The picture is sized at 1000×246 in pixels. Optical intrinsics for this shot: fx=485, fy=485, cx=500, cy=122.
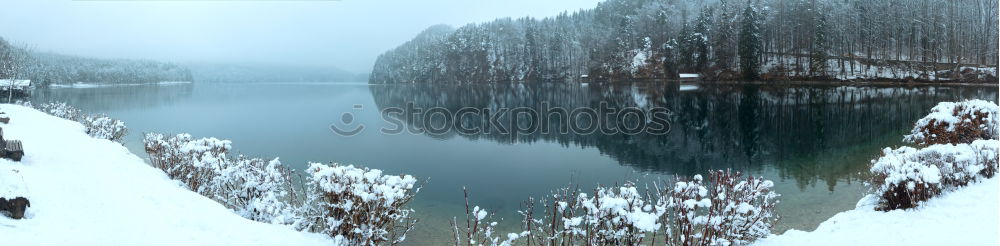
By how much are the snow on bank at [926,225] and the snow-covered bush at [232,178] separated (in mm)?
8823

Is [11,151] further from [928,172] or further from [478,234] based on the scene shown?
[928,172]

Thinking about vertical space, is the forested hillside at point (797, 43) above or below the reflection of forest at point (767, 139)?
above

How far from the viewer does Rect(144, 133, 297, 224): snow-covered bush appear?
9.35 metres

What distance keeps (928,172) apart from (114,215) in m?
13.5

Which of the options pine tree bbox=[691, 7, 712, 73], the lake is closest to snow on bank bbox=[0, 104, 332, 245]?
the lake

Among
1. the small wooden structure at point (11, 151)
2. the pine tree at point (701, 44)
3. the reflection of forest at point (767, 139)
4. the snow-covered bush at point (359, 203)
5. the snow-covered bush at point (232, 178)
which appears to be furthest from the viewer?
the pine tree at point (701, 44)

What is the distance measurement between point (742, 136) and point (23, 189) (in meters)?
27.6

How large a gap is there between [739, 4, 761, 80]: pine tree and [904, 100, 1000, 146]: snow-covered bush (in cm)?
7336

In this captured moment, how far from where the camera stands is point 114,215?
7375 mm

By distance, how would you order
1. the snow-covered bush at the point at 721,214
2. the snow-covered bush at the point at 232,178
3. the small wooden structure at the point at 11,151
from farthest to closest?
1. the small wooden structure at the point at 11,151
2. the snow-covered bush at the point at 232,178
3. the snow-covered bush at the point at 721,214

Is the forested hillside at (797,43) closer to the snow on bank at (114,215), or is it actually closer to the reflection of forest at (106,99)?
the reflection of forest at (106,99)

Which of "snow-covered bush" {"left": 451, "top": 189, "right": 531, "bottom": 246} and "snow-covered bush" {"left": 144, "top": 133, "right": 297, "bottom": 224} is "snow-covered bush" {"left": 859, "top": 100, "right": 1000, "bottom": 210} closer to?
"snow-covered bush" {"left": 451, "top": 189, "right": 531, "bottom": 246}

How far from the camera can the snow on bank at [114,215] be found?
641 cm

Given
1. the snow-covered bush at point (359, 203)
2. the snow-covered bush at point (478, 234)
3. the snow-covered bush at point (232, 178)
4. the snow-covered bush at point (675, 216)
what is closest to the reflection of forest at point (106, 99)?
the snow-covered bush at point (232, 178)
